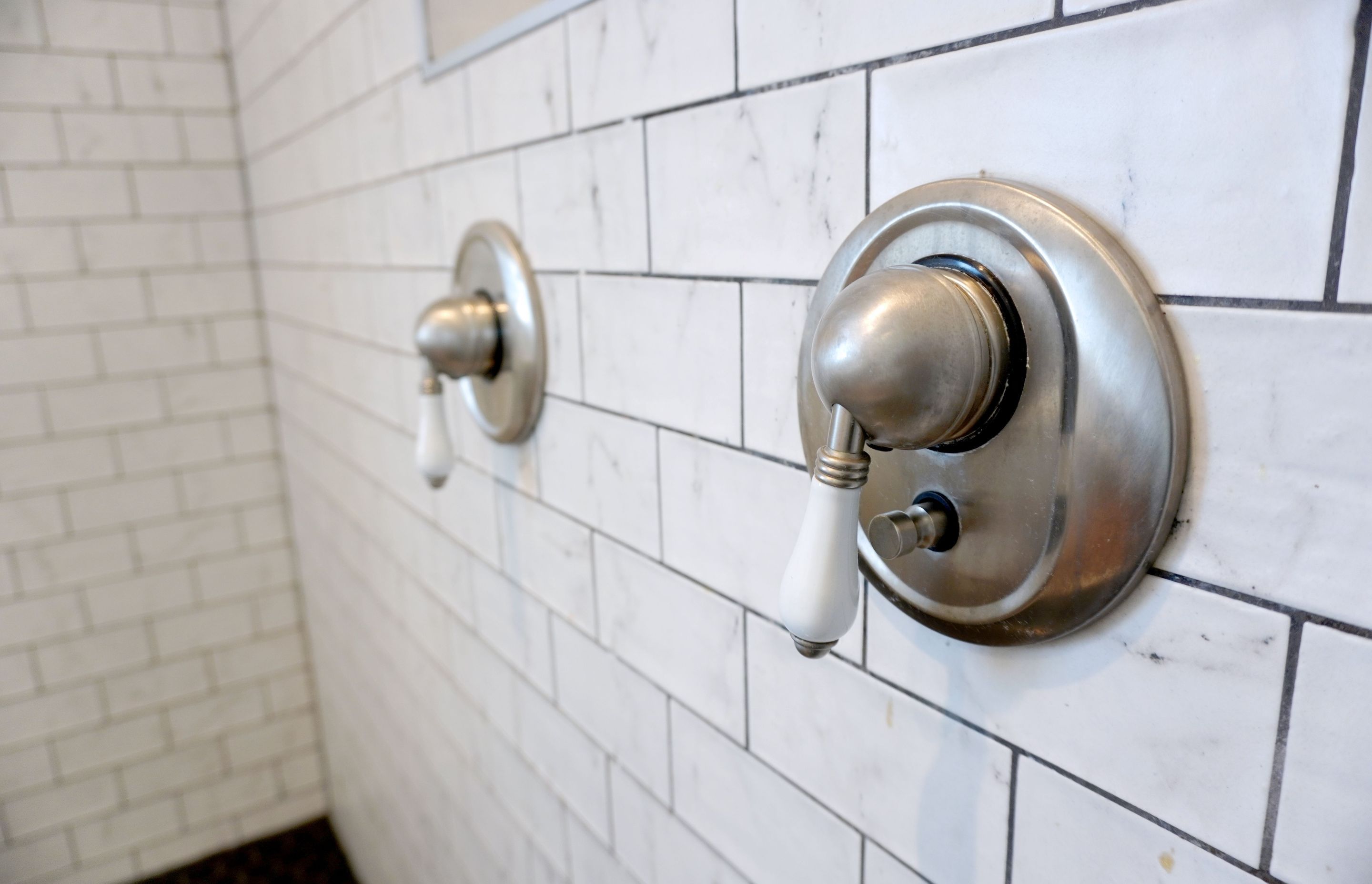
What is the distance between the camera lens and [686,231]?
535 millimetres

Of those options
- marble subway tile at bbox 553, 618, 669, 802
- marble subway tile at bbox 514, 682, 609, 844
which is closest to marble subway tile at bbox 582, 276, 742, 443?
marble subway tile at bbox 553, 618, 669, 802

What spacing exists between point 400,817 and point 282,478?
80 cm

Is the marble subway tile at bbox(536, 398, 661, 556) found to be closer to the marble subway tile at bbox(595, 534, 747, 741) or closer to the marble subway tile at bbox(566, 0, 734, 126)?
the marble subway tile at bbox(595, 534, 747, 741)

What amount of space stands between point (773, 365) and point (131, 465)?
164 centimetres

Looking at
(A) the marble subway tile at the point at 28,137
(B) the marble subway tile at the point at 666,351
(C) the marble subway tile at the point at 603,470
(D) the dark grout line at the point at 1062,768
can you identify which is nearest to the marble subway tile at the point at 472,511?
(C) the marble subway tile at the point at 603,470

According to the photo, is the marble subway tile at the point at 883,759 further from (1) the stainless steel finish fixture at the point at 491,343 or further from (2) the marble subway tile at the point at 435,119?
(2) the marble subway tile at the point at 435,119

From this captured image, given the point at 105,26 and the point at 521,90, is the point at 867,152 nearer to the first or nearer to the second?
the point at 521,90

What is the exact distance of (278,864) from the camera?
185cm

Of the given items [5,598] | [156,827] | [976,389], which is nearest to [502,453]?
[976,389]

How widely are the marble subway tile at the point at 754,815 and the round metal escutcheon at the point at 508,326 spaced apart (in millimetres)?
282

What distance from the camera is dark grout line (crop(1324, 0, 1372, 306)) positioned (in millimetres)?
246

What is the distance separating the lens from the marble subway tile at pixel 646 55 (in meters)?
0.49

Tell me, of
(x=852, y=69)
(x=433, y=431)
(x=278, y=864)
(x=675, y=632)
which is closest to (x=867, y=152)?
(x=852, y=69)

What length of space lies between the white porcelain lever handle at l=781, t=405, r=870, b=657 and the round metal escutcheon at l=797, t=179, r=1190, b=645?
2cm
